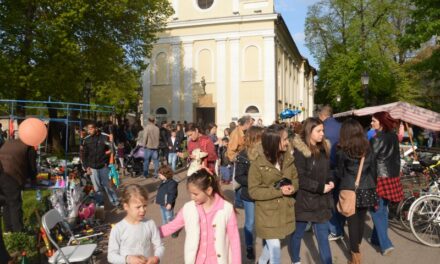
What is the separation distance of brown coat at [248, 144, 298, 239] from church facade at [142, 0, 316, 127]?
2982 centimetres

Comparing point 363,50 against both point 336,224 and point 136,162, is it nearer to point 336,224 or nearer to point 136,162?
point 136,162

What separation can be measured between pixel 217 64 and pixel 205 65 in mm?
1250

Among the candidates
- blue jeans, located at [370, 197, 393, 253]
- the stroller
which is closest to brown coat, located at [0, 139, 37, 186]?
blue jeans, located at [370, 197, 393, 253]

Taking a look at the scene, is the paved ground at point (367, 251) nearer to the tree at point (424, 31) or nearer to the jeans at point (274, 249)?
the jeans at point (274, 249)

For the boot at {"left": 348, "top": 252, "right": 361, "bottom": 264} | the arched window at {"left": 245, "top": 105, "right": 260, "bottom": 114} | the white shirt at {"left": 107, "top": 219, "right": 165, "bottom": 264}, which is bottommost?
the boot at {"left": 348, "top": 252, "right": 361, "bottom": 264}

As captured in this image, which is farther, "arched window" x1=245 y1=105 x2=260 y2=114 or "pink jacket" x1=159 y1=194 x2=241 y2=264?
"arched window" x1=245 y1=105 x2=260 y2=114

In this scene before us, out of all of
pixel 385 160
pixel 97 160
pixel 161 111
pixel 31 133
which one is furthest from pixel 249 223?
pixel 161 111

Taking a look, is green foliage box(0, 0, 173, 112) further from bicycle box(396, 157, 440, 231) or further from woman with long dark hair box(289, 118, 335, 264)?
woman with long dark hair box(289, 118, 335, 264)

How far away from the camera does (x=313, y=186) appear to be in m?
4.88

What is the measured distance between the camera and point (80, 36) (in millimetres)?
20828

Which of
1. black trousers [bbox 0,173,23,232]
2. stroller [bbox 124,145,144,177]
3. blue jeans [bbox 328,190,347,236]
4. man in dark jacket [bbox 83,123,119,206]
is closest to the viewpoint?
black trousers [bbox 0,173,23,232]

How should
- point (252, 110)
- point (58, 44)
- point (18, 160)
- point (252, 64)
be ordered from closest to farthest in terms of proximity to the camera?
point (18, 160)
point (58, 44)
point (252, 64)
point (252, 110)

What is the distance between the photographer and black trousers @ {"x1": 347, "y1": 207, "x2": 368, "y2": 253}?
5.46 meters

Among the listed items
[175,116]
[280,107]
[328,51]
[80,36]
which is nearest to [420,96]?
[328,51]
